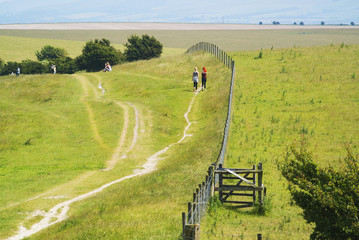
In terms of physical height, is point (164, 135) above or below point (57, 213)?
above

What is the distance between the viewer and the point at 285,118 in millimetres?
39500

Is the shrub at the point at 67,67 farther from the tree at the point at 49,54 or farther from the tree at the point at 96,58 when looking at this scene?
the tree at the point at 49,54

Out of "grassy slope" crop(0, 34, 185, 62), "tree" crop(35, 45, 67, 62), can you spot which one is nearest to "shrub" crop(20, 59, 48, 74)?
"grassy slope" crop(0, 34, 185, 62)

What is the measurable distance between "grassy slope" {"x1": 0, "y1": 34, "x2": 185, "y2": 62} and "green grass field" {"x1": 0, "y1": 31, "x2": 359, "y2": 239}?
77608 millimetres

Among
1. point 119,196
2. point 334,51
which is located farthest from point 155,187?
point 334,51

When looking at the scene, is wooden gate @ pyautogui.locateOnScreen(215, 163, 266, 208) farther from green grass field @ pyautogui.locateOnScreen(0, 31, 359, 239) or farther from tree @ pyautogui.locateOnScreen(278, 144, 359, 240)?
tree @ pyautogui.locateOnScreen(278, 144, 359, 240)

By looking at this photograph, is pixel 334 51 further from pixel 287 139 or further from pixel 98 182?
pixel 98 182

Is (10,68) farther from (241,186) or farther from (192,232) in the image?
(192,232)

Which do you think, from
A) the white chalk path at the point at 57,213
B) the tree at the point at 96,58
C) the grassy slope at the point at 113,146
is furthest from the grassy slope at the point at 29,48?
the white chalk path at the point at 57,213

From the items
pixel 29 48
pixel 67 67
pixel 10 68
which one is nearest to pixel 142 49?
pixel 67 67

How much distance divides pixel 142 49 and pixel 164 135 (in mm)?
80818

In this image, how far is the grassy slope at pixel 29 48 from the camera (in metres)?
145

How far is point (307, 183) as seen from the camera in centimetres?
1398

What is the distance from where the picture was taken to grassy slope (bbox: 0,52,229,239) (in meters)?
20.9
